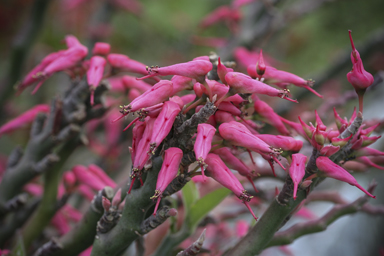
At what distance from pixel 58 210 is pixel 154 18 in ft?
5.83

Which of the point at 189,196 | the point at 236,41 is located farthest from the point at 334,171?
the point at 236,41

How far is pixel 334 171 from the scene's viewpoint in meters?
0.36

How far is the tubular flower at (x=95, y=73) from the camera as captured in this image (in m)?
0.48

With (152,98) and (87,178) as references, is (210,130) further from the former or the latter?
(87,178)

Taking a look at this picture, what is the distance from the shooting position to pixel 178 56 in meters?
1.93

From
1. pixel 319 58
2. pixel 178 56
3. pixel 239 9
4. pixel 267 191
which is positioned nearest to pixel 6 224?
pixel 267 191

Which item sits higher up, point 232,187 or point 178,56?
point 232,187

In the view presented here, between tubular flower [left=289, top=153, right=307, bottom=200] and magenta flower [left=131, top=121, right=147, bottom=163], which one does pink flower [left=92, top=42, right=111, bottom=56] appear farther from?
tubular flower [left=289, top=153, right=307, bottom=200]

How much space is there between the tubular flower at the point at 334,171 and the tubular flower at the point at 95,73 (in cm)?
30

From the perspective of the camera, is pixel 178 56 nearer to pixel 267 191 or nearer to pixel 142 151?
pixel 267 191

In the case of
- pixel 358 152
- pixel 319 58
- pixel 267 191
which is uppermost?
pixel 358 152

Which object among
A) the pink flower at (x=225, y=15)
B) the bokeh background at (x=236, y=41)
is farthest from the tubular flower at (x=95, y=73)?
the pink flower at (x=225, y=15)

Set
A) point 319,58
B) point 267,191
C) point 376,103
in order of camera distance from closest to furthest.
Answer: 1. point 267,191
2. point 376,103
3. point 319,58

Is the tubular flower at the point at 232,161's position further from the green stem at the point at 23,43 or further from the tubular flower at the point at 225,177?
the green stem at the point at 23,43
